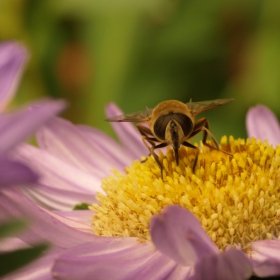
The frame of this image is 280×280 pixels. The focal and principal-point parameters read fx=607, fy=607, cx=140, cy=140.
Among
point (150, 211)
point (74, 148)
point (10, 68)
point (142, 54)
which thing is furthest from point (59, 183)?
point (142, 54)

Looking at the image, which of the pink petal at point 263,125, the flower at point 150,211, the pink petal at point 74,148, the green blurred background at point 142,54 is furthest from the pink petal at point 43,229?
the green blurred background at point 142,54

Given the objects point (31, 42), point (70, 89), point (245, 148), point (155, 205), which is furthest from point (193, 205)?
point (31, 42)

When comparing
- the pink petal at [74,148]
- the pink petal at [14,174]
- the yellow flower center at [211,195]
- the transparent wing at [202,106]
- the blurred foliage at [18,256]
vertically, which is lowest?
the blurred foliage at [18,256]

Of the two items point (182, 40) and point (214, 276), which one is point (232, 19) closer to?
point (182, 40)

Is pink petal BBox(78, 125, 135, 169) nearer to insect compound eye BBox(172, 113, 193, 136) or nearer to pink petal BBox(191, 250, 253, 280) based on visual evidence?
insect compound eye BBox(172, 113, 193, 136)

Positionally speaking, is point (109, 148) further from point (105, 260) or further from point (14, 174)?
point (14, 174)

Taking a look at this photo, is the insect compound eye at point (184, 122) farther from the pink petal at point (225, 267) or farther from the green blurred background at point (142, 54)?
the green blurred background at point (142, 54)
